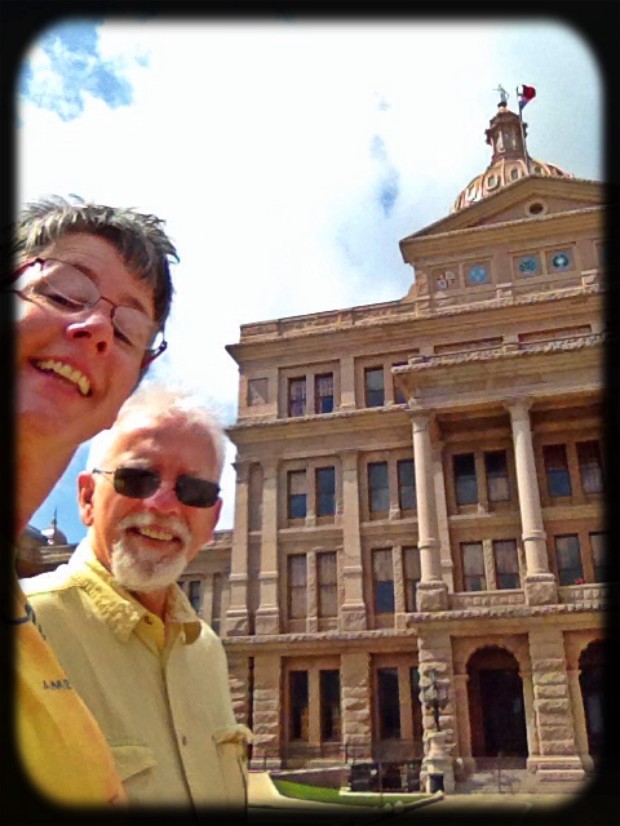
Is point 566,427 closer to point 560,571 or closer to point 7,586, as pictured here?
point 560,571

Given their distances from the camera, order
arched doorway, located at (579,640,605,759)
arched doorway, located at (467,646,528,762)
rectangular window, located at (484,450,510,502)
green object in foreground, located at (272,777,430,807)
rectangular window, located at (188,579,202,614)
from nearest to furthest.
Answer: green object in foreground, located at (272,777,430,807), rectangular window, located at (188,579,202,614), arched doorway, located at (579,640,605,759), arched doorway, located at (467,646,528,762), rectangular window, located at (484,450,510,502)

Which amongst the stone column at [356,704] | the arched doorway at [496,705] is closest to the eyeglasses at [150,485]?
the arched doorway at [496,705]

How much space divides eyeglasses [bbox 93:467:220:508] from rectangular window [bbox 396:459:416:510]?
1586cm

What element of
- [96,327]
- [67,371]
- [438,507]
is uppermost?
[438,507]

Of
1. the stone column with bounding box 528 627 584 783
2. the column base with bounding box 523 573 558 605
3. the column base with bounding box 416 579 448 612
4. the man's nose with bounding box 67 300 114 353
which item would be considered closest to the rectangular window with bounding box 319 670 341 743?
the column base with bounding box 416 579 448 612

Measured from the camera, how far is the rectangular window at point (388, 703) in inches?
618

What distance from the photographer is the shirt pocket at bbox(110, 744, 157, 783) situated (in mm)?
1723

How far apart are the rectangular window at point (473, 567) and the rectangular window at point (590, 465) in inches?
106

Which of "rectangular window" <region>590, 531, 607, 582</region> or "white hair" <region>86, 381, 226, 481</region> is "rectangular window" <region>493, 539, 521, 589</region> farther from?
"white hair" <region>86, 381, 226, 481</region>

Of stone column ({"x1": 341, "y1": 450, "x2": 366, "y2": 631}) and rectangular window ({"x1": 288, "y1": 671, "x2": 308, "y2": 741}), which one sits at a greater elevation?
stone column ({"x1": 341, "y1": 450, "x2": 366, "y2": 631})

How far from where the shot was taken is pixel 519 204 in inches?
715

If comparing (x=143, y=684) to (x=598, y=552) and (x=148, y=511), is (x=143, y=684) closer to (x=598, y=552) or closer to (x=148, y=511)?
(x=148, y=511)

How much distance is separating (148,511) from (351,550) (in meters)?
15.6

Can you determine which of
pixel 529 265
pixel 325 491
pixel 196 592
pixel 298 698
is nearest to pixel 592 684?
pixel 298 698
